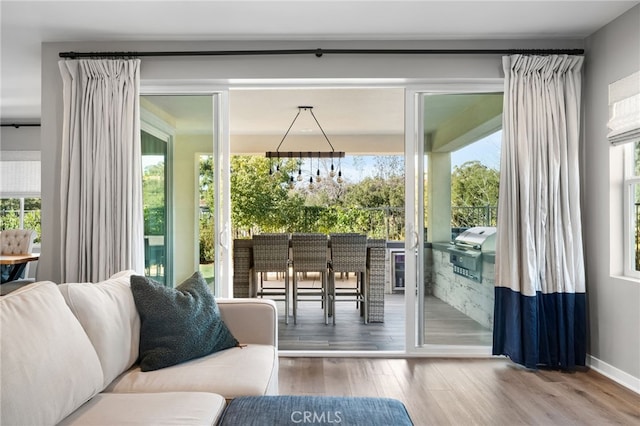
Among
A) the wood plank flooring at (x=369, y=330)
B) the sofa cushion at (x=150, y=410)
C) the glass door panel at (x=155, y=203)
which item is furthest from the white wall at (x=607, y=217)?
the glass door panel at (x=155, y=203)

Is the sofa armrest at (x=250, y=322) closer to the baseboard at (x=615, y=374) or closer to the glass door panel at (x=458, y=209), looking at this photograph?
the glass door panel at (x=458, y=209)

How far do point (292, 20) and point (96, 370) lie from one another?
2.57 metres

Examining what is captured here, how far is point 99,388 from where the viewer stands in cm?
162

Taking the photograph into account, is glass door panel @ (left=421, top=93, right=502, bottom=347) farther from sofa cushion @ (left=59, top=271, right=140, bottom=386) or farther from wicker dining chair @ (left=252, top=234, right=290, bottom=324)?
sofa cushion @ (left=59, top=271, right=140, bottom=386)

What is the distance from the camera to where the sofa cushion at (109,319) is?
5.68 ft

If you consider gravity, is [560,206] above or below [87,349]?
above

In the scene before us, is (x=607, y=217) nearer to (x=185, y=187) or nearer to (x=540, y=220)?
(x=540, y=220)

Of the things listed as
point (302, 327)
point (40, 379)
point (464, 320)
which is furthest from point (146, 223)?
point (464, 320)

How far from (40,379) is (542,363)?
3.30m

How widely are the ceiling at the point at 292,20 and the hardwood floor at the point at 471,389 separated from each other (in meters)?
2.31

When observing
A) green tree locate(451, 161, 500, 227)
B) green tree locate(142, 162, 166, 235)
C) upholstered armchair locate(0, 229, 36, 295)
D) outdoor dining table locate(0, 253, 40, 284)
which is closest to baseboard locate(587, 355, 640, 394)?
green tree locate(451, 161, 500, 227)

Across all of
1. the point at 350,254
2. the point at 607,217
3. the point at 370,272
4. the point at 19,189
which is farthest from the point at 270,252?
the point at 19,189

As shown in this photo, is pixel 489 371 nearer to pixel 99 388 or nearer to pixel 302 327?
pixel 302 327

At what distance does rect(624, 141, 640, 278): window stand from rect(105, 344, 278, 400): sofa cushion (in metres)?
2.68
